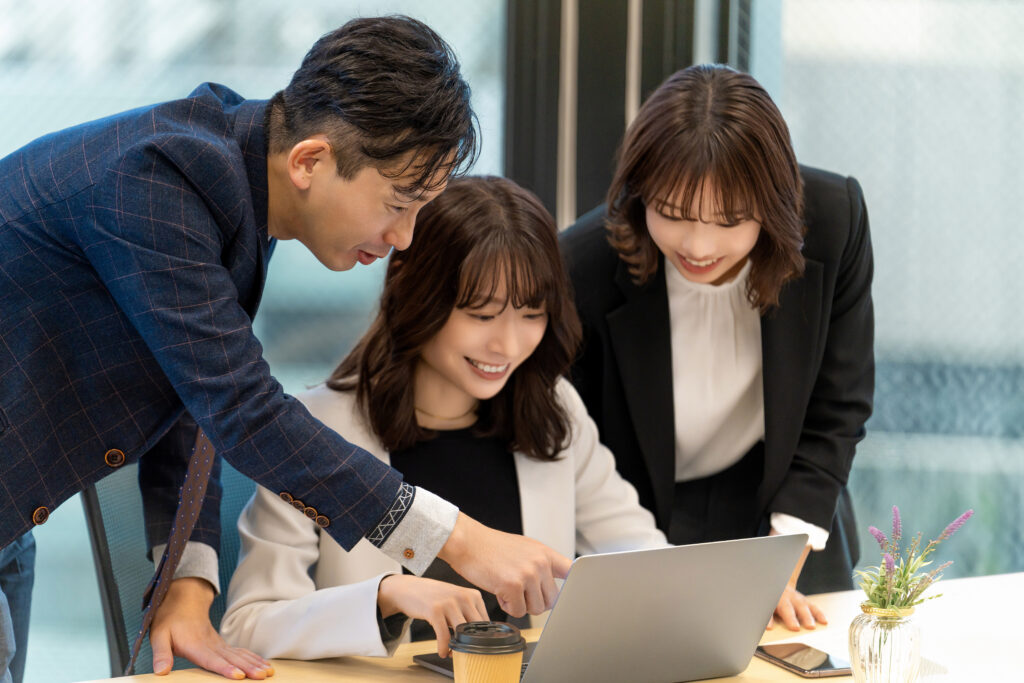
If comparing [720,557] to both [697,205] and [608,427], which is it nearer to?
[697,205]

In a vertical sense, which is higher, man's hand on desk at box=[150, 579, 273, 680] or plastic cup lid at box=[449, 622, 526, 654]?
plastic cup lid at box=[449, 622, 526, 654]

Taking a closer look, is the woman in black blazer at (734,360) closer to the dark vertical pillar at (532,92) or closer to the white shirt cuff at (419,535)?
the dark vertical pillar at (532,92)

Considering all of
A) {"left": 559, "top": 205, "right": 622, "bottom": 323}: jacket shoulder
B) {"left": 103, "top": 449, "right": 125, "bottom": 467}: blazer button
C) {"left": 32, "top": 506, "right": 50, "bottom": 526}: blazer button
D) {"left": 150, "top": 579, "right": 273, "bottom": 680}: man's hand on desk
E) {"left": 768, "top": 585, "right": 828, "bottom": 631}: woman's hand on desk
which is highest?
{"left": 559, "top": 205, "right": 622, "bottom": 323}: jacket shoulder

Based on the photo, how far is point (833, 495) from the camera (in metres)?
1.82

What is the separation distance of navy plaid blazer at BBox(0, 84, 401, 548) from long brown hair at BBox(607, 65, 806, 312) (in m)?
0.63

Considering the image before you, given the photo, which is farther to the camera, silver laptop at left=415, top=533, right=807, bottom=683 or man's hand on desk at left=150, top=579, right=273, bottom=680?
man's hand on desk at left=150, top=579, right=273, bottom=680

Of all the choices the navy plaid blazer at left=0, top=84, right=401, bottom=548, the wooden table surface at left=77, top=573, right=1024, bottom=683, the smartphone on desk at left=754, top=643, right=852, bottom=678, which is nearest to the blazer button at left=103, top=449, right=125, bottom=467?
the navy plaid blazer at left=0, top=84, right=401, bottom=548

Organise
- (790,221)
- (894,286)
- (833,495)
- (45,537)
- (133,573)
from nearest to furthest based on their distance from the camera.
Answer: (133,573) < (790,221) < (833,495) < (45,537) < (894,286)

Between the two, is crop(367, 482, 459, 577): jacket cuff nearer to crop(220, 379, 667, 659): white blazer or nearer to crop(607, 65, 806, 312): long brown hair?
crop(220, 379, 667, 659): white blazer

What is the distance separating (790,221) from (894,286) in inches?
52.4

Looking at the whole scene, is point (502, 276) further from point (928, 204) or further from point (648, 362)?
point (928, 204)

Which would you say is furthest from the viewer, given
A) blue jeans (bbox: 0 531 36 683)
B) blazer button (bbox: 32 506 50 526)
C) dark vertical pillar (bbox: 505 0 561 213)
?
dark vertical pillar (bbox: 505 0 561 213)

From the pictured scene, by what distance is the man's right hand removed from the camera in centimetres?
119

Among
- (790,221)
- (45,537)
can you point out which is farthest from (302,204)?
(45,537)
